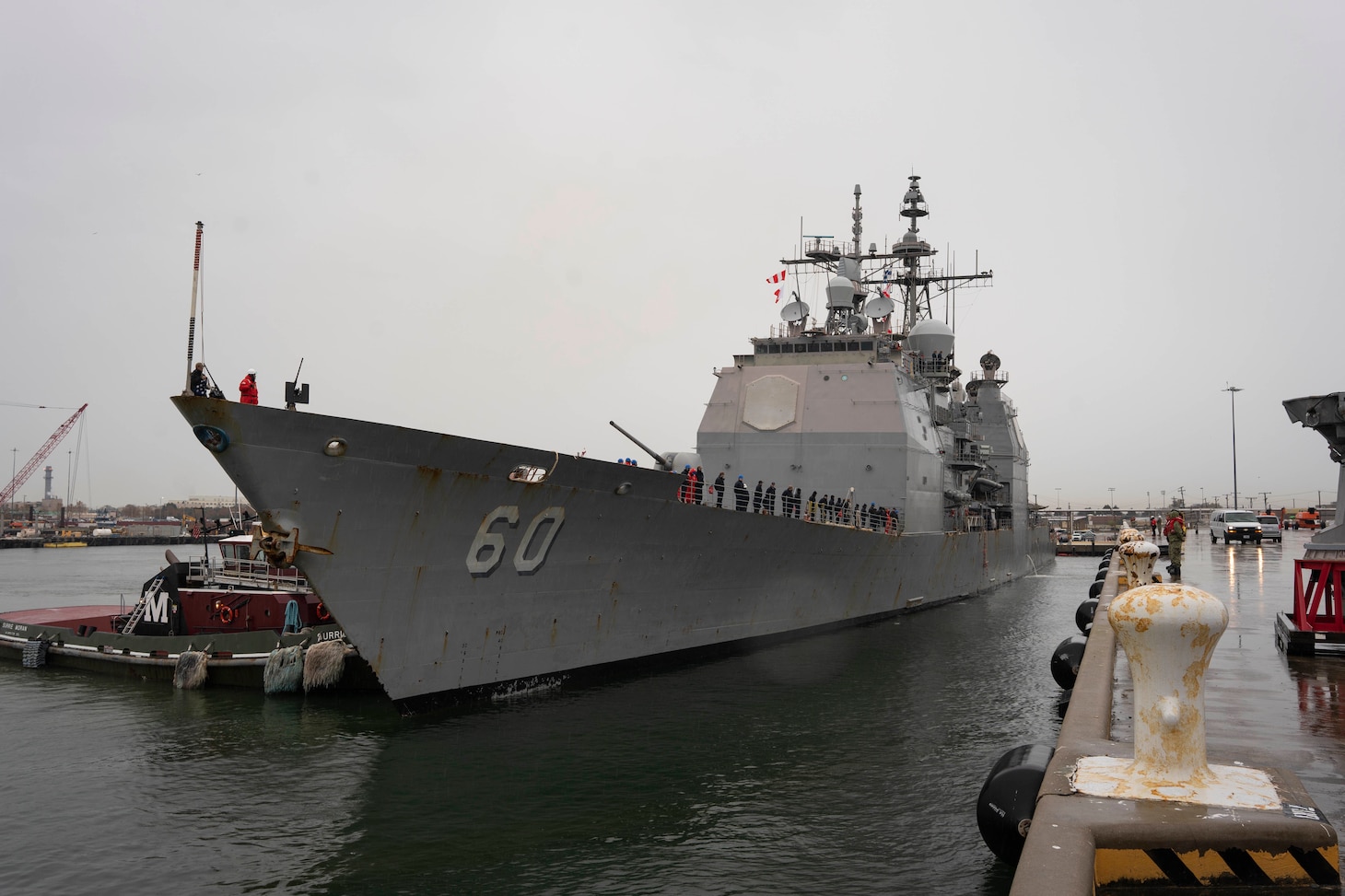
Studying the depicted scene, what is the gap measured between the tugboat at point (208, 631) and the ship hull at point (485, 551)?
3.19m

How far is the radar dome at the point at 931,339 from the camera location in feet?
78.4

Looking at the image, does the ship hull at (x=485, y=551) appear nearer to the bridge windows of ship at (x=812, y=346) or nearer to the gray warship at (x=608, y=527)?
the gray warship at (x=608, y=527)

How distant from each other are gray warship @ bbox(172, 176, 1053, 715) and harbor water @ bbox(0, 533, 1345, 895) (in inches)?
27.2

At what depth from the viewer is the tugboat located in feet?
41.5

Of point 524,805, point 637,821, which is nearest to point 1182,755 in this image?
point 637,821

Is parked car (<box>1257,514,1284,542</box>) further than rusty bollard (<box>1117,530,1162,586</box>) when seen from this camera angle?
Yes

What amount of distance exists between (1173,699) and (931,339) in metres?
21.4

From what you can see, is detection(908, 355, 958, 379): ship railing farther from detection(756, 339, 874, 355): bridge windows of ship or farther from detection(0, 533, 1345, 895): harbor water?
detection(0, 533, 1345, 895): harbor water

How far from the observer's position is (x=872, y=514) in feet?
56.4

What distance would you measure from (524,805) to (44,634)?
11.6m

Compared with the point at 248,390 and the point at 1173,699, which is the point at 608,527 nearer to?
the point at 248,390

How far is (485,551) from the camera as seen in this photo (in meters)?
9.60

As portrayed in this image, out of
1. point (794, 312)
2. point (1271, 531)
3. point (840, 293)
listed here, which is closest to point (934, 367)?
point (840, 293)

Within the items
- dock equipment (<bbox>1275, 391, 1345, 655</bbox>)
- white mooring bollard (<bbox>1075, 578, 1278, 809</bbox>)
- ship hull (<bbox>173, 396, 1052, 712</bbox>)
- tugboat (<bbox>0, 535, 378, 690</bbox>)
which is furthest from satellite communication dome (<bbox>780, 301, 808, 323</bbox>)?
white mooring bollard (<bbox>1075, 578, 1278, 809</bbox>)
